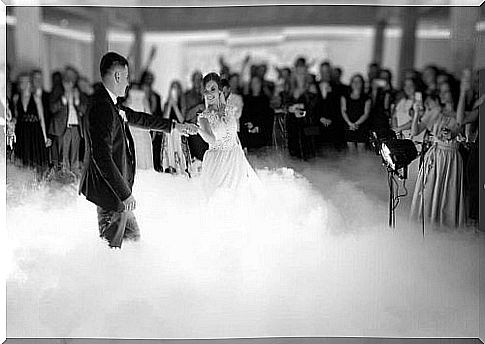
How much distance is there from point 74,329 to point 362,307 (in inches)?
50.2

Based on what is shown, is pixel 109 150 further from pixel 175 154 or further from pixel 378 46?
pixel 378 46

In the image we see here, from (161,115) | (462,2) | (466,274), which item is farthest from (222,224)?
(462,2)

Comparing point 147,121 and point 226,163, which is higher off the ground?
point 147,121

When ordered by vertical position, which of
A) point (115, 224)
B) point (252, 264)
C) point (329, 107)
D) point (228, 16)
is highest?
point (228, 16)

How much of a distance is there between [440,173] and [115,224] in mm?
1431

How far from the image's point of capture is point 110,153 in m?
3.27

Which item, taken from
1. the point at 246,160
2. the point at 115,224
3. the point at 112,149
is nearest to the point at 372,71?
the point at 246,160

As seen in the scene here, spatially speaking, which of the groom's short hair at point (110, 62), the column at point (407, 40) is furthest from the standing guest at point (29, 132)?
the column at point (407, 40)

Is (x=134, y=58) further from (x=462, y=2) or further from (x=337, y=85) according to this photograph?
(x=462, y=2)

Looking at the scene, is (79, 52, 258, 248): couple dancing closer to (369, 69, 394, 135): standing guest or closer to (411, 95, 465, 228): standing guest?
(369, 69, 394, 135): standing guest

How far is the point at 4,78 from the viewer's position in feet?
10.7

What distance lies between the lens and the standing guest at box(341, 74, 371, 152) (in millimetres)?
3246

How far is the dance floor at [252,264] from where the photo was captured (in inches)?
129

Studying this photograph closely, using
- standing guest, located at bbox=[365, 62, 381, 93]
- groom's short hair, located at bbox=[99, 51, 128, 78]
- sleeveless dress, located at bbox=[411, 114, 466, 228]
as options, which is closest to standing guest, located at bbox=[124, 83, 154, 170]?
groom's short hair, located at bbox=[99, 51, 128, 78]
